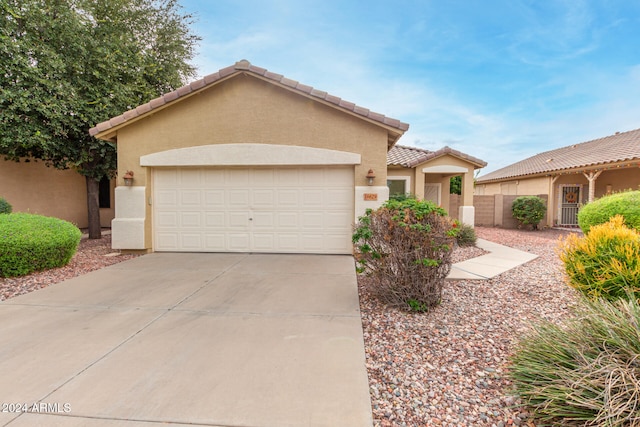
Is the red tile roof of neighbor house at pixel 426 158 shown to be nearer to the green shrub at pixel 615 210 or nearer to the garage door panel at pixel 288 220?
the green shrub at pixel 615 210

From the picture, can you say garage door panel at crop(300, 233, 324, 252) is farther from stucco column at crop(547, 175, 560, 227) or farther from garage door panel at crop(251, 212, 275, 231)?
stucco column at crop(547, 175, 560, 227)

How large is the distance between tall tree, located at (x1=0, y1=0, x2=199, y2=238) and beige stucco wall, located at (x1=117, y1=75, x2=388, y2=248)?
9.11 feet

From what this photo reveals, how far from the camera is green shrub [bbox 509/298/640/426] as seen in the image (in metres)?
1.96

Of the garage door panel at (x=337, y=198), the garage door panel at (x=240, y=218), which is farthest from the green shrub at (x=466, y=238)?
the garage door panel at (x=240, y=218)

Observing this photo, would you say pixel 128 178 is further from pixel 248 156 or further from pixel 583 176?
pixel 583 176

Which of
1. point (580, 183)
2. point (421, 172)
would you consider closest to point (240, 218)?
point (421, 172)

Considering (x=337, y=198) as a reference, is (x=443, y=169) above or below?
above

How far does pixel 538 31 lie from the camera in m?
9.89

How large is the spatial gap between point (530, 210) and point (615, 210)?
21.9 ft

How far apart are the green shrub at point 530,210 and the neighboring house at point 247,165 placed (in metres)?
10.3

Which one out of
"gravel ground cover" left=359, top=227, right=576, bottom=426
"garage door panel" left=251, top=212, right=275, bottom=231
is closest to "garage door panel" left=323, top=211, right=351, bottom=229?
"garage door panel" left=251, top=212, right=275, bottom=231

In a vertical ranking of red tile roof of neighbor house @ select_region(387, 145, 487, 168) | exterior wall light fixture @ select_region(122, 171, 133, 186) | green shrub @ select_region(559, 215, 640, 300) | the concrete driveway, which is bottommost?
the concrete driveway

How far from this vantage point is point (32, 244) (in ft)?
19.4

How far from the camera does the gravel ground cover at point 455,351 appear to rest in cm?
229
